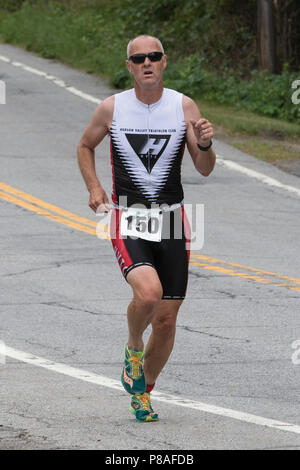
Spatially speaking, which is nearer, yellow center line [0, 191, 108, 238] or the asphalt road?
the asphalt road

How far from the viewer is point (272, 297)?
1059 centimetres

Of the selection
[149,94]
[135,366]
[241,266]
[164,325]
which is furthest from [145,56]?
[241,266]

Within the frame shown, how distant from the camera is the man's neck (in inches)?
257

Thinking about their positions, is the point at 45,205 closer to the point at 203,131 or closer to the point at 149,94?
the point at 149,94

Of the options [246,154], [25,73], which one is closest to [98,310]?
[246,154]

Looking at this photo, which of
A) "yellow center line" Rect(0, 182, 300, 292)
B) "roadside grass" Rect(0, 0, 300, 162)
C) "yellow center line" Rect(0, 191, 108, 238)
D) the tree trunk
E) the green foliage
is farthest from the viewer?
the tree trunk

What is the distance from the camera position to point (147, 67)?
6477mm

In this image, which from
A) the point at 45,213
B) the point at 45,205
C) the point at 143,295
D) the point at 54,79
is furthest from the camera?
the point at 54,79

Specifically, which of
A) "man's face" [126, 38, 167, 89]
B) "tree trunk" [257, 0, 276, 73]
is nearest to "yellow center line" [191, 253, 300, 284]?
"man's face" [126, 38, 167, 89]

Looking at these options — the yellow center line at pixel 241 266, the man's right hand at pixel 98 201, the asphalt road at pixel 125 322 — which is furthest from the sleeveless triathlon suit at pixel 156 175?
the yellow center line at pixel 241 266

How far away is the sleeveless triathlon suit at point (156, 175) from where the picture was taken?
646 cm

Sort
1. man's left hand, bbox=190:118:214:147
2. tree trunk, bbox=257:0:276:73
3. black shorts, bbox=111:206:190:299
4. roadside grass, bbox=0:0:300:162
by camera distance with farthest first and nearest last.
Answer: tree trunk, bbox=257:0:276:73, roadside grass, bbox=0:0:300:162, black shorts, bbox=111:206:190:299, man's left hand, bbox=190:118:214:147

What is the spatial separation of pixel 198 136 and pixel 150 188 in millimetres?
451

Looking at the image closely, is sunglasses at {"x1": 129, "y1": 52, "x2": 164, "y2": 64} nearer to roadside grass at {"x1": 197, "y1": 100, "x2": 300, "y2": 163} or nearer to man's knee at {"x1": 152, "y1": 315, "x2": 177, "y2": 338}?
man's knee at {"x1": 152, "y1": 315, "x2": 177, "y2": 338}
